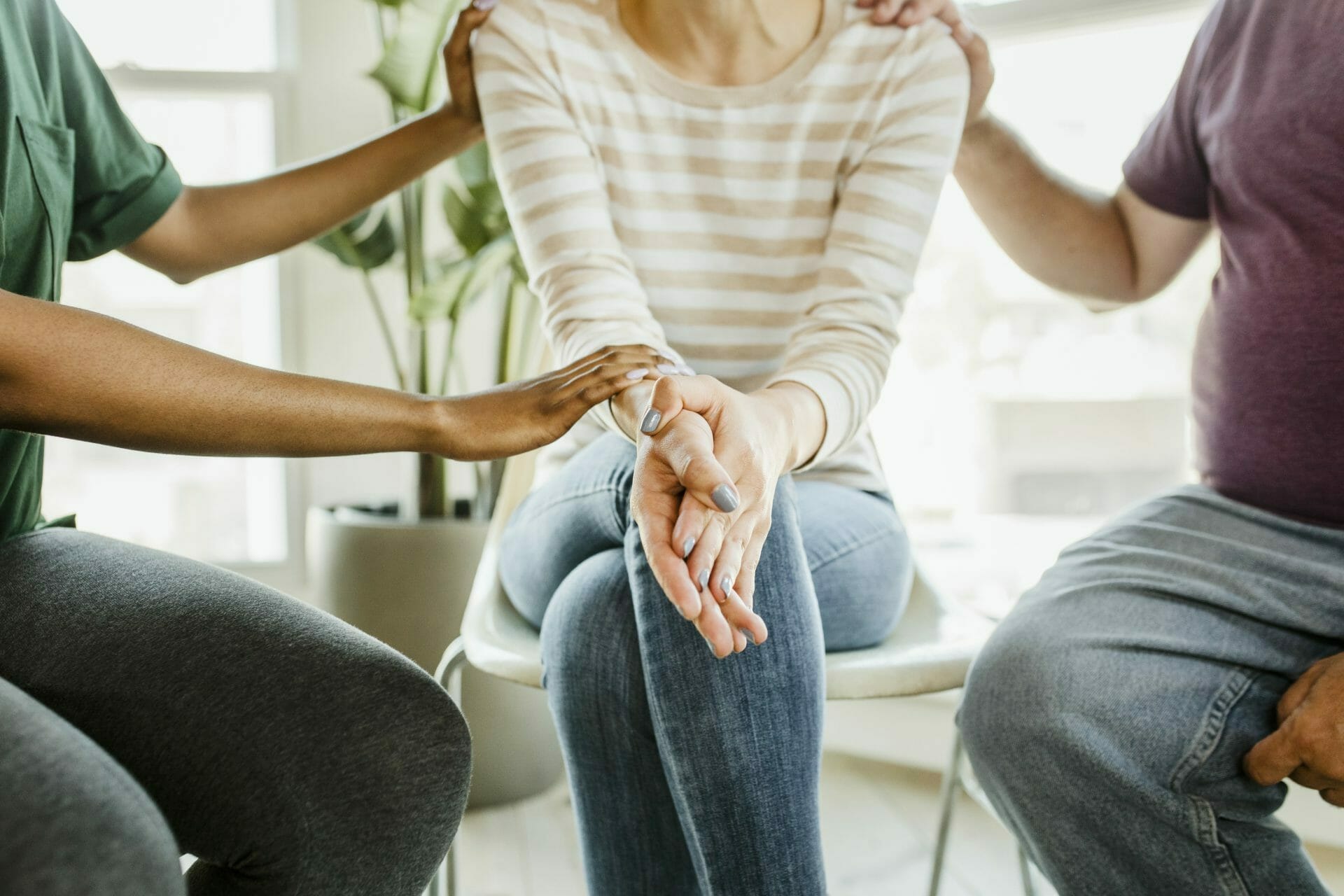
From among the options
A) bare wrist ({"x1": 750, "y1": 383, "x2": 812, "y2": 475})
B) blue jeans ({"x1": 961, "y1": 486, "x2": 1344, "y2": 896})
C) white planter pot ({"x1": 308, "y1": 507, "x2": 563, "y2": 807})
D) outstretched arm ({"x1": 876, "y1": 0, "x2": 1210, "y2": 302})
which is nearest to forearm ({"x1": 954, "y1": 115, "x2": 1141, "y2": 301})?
outstretched arm ({"x1": 876, "y1": 0, "x2": 1210, "y2": 302})

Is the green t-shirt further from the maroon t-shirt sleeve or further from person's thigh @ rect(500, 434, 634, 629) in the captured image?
the maroon t-shirt sleeve

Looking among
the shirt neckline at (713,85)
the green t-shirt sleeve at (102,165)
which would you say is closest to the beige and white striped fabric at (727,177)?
the shirt neckline at (713,85)

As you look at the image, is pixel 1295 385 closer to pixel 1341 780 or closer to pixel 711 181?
pixel 1341 780

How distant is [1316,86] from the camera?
0.89 meters

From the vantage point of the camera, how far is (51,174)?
890 millimetres

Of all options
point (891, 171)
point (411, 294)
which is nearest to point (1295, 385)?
point (891, 171)

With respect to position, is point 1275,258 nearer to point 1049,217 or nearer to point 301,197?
point 1049,217

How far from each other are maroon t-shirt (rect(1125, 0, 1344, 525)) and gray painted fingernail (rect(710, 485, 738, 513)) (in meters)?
0.52

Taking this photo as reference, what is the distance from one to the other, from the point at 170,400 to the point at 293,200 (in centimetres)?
50

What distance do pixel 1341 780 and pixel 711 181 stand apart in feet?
2.40

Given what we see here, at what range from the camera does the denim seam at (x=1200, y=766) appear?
0.73 metres

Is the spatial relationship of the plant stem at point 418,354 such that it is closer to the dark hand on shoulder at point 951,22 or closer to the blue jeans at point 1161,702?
the dark hand on shoulder at point 951,22

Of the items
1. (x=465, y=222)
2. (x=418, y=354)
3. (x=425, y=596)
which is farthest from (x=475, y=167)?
(x=425, y=596)

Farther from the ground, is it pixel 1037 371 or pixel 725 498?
pixel 725 498
